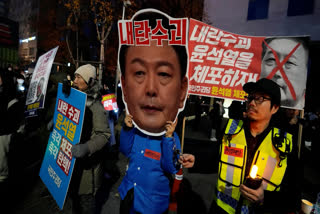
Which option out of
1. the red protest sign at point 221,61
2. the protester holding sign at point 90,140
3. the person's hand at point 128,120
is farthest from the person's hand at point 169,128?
the red protest sign at point 221,61

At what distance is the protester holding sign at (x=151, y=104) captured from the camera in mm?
1704

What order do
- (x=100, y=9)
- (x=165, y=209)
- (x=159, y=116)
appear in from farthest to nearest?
(x=100, y=9) → (x=165, y=209) → (x=159, y=116)

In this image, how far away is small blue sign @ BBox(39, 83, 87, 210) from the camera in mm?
2142

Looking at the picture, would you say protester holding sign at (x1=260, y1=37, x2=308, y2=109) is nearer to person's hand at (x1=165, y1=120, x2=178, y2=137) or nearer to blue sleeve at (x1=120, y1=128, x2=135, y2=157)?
person's hand at (x1=165, y1=120, x2=178, y2=137)

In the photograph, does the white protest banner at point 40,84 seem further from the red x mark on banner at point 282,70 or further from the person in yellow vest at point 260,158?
the red x mark on banner at point 282,70

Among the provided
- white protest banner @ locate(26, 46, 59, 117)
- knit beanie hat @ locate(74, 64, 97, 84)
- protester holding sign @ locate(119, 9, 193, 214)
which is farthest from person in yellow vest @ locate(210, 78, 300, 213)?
white protest banner @ locate(26, 46, 59, 117)

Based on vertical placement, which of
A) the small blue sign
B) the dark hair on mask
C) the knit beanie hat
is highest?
the dark hair on mask

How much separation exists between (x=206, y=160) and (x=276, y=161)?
2.14ft

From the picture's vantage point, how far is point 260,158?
5.60ft

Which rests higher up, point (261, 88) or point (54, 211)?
point (261, 88)

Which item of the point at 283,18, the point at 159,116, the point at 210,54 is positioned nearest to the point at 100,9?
the point at 283,18

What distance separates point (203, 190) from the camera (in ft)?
13.5

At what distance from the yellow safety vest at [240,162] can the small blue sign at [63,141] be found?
160cm

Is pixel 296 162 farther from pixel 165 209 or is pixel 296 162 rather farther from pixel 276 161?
pixel 165 209
